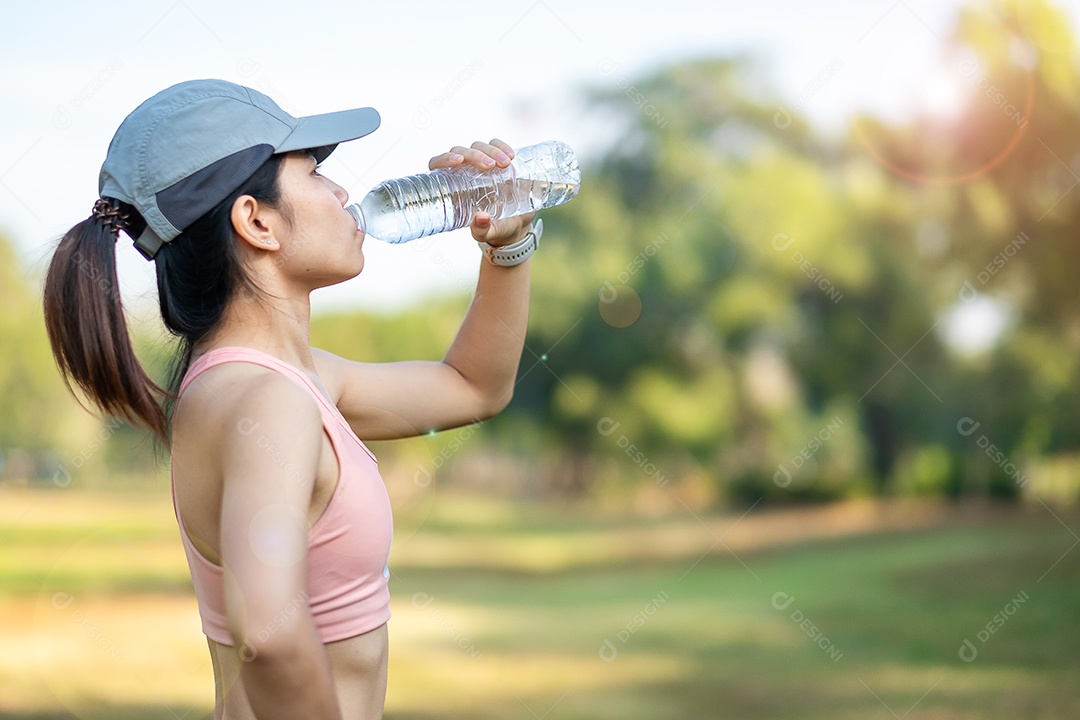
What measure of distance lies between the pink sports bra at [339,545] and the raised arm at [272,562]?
0.37 ft

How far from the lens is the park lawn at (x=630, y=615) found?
694 centimetres

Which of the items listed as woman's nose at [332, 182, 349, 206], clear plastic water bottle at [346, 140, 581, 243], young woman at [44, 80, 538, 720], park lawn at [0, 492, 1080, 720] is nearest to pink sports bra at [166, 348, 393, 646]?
young woman at [44, 80, 538, 720]

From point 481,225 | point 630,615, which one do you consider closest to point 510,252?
point 481,225

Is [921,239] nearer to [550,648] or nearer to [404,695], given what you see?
[550,648]

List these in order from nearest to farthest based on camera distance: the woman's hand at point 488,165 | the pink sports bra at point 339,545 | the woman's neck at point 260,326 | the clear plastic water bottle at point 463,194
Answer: the pink sports bra at point 339,545 → the woman's neck at point 260,326 → the woman's hand at point 488,165 → the clear plastic water bottle at point 463,194

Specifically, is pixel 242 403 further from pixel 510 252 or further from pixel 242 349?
pixel 510 252

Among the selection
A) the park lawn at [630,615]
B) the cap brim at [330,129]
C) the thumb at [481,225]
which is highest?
the cap brim at [330,129]

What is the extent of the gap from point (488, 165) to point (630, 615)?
9.42 m

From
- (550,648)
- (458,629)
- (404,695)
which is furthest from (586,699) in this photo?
(458,629)

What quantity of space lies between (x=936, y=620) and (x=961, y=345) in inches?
180

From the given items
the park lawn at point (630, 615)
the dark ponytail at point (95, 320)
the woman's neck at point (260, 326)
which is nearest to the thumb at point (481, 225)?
the woman's neck at point (260, 326)

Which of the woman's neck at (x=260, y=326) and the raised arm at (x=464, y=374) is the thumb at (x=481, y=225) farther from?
the woman's neck at (x=260, y=326)

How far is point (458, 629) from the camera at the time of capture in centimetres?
1017

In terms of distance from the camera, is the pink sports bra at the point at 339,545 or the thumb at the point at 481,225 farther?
the thumb at the point at 481,225
